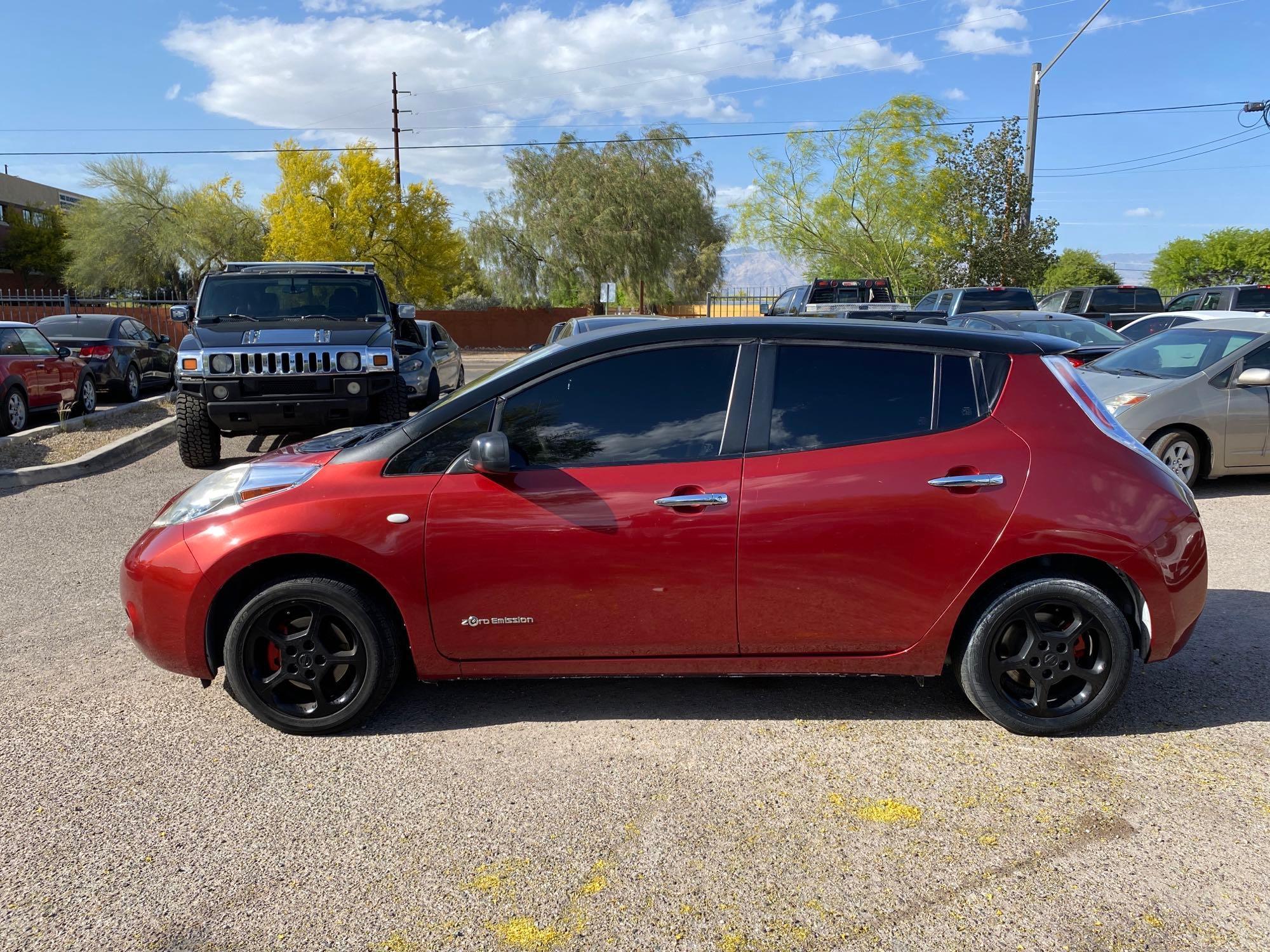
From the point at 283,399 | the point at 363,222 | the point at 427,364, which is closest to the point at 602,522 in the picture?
the point at 283,399

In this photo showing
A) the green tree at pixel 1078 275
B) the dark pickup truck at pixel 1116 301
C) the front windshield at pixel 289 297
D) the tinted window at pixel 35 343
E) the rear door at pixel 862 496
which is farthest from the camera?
the green tree at pixel 1078 275

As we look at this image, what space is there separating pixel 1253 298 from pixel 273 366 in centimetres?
1961

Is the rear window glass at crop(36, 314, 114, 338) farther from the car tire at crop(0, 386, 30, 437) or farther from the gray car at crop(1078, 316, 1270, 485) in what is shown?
the gray car at crop(1078, 316, 1270, 485)

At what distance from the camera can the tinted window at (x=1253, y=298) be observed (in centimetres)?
2003

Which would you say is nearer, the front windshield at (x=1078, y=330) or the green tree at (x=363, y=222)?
the front windshield at (x=1078, y=330)

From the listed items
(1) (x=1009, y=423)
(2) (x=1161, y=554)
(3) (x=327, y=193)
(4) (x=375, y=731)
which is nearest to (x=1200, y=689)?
(2) (x=1161, y=554)

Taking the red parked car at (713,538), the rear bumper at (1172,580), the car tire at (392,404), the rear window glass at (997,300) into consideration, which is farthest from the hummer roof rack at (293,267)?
the rear window glass at (997,300)

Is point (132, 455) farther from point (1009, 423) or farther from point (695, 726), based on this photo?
point (1009, 423)

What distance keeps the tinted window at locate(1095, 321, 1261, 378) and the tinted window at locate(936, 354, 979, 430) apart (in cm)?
624

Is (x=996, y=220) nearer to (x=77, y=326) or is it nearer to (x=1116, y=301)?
(x=1116, y=301)

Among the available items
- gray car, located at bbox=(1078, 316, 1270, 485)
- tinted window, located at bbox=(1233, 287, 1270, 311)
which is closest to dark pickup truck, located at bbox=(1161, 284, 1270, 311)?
tinted window, located at bbox=(1233, 287, 1270, 311)

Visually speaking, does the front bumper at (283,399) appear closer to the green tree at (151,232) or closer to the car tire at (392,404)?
the car tire at (392,404)

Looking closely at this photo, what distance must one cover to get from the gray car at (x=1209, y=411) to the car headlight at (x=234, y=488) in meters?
7.30

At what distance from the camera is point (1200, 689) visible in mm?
4469
